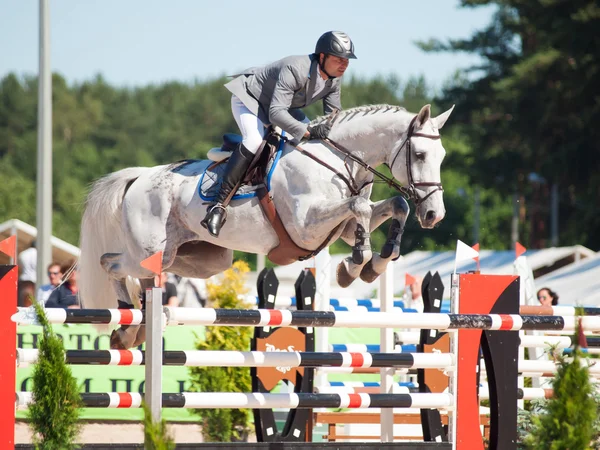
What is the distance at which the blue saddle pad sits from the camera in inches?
219

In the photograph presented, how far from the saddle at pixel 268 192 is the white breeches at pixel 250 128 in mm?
40

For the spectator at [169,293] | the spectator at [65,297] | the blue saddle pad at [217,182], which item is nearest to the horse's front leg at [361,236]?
the blue saddle pad at [217,182]

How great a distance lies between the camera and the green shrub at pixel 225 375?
6.85 meters

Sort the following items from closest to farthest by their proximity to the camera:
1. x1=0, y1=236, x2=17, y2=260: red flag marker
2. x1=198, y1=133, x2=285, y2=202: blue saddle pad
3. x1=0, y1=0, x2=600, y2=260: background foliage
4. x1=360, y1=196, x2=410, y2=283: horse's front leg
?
x1=0, y1=236, x2=17, y2=260: red flag marker → x1=360, y1=196, x2=410, y2=283: horse's front leg → x1=198, y1=133, x2=285, y2=202: blue saddle pad → x1=0, y1=0, x2=600, y2=260: background foliage

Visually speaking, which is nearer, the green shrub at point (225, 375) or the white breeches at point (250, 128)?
the white breeches at point (250, 128)

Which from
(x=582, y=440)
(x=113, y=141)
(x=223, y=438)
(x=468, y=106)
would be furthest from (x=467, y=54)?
(x=113, y=141)

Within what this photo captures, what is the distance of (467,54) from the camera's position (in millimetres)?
27531

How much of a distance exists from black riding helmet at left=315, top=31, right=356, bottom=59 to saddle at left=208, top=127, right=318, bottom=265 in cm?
57

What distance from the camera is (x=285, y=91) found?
5301 mm

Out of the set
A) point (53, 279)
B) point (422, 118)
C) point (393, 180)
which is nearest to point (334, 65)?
point (422, 118)

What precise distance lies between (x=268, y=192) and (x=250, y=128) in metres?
0.37

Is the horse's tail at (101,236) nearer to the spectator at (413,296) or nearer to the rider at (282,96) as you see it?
the rider at (282,96)

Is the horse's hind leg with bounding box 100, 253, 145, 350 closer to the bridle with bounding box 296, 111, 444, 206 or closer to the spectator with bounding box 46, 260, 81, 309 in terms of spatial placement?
the bridle with bounding box 296, 111, 444, 206

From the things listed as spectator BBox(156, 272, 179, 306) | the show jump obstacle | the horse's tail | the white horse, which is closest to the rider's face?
the white horse
